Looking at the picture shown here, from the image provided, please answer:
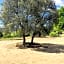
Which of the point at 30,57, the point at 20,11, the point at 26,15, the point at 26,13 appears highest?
the point at 20,11

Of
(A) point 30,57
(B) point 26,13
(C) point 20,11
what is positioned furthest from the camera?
(C) point 20,11

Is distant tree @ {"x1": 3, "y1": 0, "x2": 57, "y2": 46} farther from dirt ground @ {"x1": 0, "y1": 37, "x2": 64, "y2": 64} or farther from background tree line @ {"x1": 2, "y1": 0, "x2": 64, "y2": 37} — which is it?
dirt ground @ {"x1": 0, "y1": 37, "x2": 64, "y2": 64}

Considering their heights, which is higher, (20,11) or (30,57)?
(20,11)

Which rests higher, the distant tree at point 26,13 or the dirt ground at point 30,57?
the distant tree at point 26,13

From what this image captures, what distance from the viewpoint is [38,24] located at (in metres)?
21.4

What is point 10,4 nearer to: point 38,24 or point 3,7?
point 3,7

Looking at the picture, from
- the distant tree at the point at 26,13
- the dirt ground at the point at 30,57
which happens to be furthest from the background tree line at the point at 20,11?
the dirt ground at the point at 30,57

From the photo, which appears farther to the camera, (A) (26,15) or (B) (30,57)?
(A) (26,15)

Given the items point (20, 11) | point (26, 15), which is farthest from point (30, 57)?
point (20, 11)

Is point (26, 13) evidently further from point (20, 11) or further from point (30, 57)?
point (30, 57)

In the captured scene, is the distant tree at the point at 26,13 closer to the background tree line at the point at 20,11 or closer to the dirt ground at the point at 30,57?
the background tree line at the point at 20,11

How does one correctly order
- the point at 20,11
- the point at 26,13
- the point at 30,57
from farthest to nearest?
1. the point at 20,11
2. the point at 26,13
3. the point at 30,57

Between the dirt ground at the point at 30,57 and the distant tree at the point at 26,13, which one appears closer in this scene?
the dirt ground at the point at 30,57

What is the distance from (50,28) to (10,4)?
4814 mm
